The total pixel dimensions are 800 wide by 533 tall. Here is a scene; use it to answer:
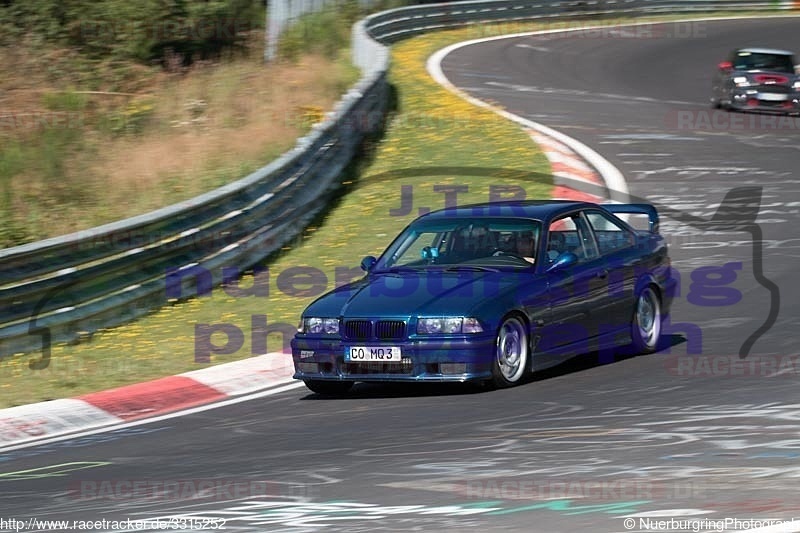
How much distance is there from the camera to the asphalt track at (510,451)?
6.09 metres

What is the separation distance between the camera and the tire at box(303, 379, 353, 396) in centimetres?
996

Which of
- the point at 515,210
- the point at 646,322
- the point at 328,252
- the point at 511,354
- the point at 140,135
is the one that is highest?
the point at 515,210

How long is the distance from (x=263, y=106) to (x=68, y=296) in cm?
1023

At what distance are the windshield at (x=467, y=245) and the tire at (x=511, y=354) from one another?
66cm

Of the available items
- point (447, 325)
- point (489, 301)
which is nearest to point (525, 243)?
point (489, 301)

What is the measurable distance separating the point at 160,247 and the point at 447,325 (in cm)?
452

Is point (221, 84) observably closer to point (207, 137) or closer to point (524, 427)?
point (207, 137)

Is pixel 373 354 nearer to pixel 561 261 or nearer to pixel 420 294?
pixel 420 294

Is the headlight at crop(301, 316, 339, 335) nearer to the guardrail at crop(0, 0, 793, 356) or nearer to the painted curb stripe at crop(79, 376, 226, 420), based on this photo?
the painted curb stripe at crop(79, 376, 226, 420)

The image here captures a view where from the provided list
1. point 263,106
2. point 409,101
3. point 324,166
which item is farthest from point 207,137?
point 409,101

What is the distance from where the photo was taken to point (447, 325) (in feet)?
31.0

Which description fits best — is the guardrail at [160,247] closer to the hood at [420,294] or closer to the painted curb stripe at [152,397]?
the painted curb stripe at [152,397]

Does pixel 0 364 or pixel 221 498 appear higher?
pixel 221 498

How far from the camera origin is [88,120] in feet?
77.8
